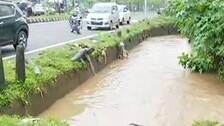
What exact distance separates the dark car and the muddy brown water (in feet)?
8.37

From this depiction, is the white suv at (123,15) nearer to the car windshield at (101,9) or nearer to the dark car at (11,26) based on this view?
the car windshield at (101,9)

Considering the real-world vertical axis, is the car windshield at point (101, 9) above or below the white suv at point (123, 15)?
above

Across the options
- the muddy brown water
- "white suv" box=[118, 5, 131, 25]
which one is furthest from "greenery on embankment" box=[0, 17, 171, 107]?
"white suv" box=[118, 5, 131, 25]

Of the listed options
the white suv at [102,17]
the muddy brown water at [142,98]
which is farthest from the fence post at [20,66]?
the white suv at [102,17]

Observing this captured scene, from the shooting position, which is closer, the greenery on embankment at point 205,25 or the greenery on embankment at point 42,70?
the greenery on embankment at point 42,70

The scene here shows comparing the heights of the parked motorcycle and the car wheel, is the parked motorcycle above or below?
below

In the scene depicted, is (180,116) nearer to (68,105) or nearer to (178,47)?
(68,105)

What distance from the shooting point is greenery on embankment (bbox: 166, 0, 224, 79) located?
28.7 feet

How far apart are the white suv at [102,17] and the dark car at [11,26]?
421 inches

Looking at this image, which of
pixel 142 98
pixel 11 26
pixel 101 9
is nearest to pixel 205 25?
pixel 142 98

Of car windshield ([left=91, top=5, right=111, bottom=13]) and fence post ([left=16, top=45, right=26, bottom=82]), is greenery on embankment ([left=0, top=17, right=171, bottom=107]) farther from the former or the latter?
car windshield ([left=91, top=5, right=111, bottom=13])

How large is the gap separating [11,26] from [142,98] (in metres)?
4.56

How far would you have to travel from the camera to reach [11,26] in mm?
10656

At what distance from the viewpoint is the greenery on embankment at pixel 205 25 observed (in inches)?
344
